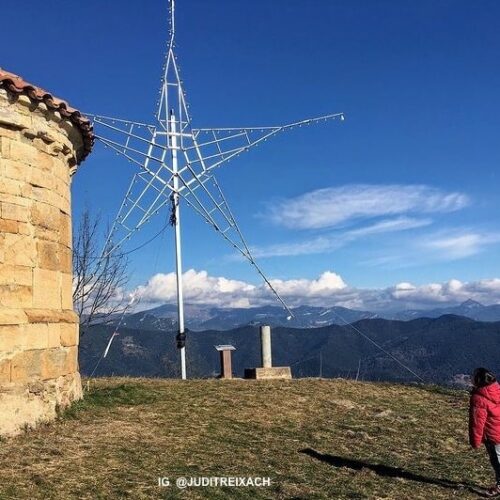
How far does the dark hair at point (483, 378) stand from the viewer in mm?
8234

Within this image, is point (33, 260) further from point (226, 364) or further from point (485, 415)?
point (226, 364)

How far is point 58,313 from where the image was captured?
34.0 feet

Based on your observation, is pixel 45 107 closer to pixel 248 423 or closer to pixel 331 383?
pixel 248 423

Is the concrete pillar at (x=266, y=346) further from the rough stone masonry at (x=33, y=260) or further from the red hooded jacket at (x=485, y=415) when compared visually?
the red hooded jacket at (x=485, y=415)

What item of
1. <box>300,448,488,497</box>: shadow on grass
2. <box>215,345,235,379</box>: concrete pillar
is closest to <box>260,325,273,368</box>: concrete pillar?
<box>215,345,235,379</box>: concrete pillar

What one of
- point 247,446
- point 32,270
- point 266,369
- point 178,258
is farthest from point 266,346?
point 32,270

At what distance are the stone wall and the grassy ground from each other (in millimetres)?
613

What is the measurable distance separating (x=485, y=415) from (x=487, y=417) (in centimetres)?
8

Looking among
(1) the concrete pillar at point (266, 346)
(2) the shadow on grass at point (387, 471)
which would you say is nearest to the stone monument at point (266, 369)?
(1) the concrete pillar at point (266, 346)

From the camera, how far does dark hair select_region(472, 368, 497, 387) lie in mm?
8234

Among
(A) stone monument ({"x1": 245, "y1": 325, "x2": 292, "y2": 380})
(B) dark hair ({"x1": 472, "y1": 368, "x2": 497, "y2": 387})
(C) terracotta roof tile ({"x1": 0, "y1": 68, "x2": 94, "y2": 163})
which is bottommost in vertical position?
(A) stone monument ({"x1": 245, "y1": 325, "x2": 292, "y2": 380})

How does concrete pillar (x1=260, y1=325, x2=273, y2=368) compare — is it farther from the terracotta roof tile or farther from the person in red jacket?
the person in red jacket

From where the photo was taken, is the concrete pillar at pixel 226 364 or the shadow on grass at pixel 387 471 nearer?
the shadow on grass at pixel 387 471

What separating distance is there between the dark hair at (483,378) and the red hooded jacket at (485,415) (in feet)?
0.20
